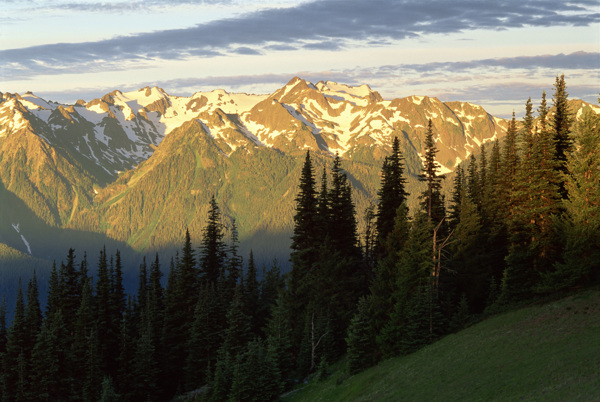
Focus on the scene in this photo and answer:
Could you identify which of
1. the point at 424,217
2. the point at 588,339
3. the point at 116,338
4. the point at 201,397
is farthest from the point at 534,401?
the point at 116,338

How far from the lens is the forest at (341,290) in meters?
56.4

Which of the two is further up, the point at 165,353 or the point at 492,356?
the point at 492,356

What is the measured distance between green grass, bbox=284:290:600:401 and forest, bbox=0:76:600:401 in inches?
155

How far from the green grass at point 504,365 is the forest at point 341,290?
3.93m

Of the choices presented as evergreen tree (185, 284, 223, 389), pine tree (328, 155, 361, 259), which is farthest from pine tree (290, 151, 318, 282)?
evergreen tree (185, 284, 223, 389)

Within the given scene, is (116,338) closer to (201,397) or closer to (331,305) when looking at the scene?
(201,397)

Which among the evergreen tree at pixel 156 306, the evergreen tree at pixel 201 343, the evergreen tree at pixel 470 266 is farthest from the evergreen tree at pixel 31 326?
the evergreen tree at pixel 470 266

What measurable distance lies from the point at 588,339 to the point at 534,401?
904 cm

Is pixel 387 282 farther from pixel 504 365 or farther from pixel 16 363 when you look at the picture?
pixel 16 363

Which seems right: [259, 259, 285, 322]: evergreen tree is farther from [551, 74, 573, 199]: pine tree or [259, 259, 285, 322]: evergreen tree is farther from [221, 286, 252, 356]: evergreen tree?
[551, 74, 573, 199]: pine tree

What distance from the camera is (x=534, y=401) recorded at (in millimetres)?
32781

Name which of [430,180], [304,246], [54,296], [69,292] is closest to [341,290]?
[304,246]

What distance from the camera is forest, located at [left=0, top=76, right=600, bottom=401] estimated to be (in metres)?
56.4

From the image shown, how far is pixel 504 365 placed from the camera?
40281 millimetres
